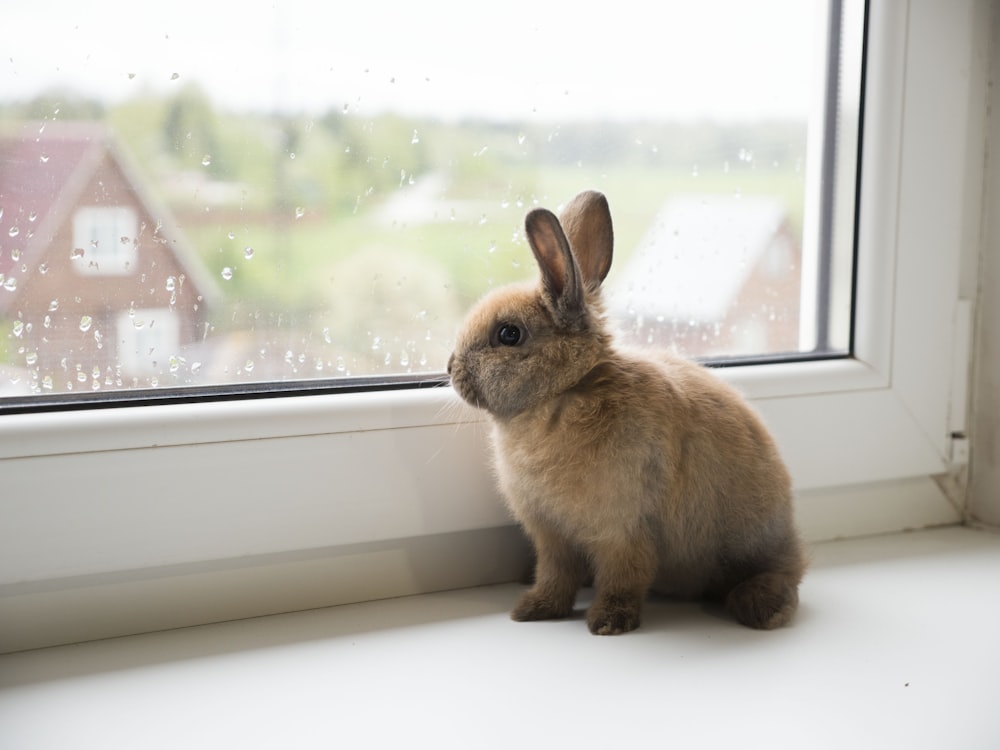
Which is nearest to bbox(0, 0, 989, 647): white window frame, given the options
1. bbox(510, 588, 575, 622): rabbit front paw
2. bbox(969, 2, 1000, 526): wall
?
bbox(969, 2, 1000, 526): wall

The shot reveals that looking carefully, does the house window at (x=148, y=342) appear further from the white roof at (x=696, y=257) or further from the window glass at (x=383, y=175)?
the white roof at (x=696, y=257)

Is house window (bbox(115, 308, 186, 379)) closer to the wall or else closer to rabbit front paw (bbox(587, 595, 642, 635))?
rabbit front paw (bbox(587, 595, 642, 635))

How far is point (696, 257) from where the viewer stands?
A: 126 centimetres

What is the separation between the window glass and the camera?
3.03 ft

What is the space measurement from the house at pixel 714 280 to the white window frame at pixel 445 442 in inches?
3.1

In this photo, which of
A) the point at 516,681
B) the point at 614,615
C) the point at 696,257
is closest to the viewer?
the point at 516,681

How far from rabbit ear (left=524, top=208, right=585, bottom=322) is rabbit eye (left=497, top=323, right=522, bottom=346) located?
4 cm

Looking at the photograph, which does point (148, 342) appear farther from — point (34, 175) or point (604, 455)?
point (604, 455)

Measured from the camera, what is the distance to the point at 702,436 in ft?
3.22

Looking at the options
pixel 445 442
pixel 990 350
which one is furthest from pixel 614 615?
pixel 990 350

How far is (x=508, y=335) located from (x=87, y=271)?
0.41 m

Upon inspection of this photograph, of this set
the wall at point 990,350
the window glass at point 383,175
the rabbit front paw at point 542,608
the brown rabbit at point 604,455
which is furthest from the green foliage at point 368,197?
the wall at point 990,350

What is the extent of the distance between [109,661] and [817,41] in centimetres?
111

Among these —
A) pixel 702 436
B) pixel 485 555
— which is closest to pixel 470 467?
pixel 485 555
